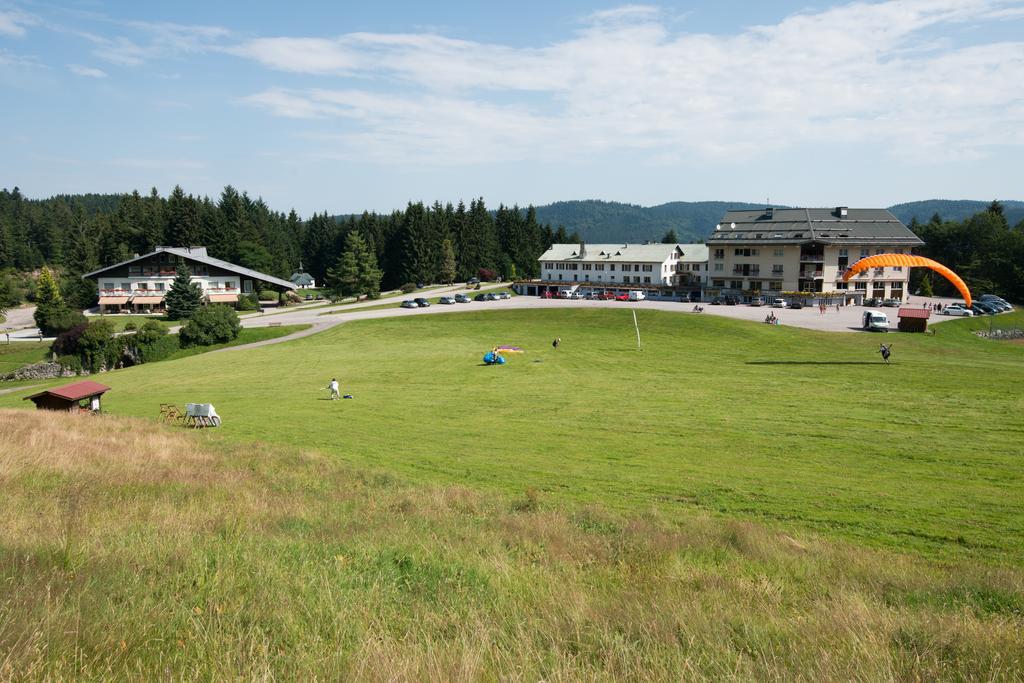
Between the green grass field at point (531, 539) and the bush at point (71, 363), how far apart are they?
38799 millimetres

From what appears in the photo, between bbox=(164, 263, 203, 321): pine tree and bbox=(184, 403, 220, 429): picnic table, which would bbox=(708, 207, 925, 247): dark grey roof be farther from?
bbox=(184, 403, 220, 429): picnic table

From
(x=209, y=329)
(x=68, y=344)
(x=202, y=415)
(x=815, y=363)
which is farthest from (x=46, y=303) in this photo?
(x=815, y=363)

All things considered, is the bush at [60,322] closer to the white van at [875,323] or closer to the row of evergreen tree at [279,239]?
the row of evergreen tree at [279,239]

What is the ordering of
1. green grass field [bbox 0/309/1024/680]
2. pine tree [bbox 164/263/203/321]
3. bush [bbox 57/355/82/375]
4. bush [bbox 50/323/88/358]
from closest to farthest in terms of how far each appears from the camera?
1. green grass field [bbox 0/309/1024/680]
2. bush [bbox 57/355/82/375]
3. bush [bbox 50/323/88/358]
4. pine tree [bbox 164/263/203/321]

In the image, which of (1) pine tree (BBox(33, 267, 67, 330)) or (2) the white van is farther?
(1) pine tree (BBox(33, 267, 67, 330))

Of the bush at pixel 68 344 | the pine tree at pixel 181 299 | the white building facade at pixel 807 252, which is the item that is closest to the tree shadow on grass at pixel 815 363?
the white building facade at pixel 807 252

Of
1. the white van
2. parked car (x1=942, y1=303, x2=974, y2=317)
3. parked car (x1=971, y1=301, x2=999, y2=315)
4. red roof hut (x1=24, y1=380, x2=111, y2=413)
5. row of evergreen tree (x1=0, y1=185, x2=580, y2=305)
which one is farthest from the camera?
row of evergreen tree (x1=0, y1=185, x2=580, y2=305)

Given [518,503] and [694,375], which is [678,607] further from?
[694,375]

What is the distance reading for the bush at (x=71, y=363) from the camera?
61.3 meters

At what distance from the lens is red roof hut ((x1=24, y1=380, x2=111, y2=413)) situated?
3152 cm

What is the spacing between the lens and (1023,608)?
8.61 m

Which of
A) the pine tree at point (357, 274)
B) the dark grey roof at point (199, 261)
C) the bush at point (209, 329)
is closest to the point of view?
the bush at point (209, 329)

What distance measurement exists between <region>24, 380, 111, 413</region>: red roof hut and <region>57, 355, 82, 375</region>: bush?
111ft

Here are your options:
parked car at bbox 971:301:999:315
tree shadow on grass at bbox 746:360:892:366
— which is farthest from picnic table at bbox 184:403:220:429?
parked car at bbox 971:301:999:315
